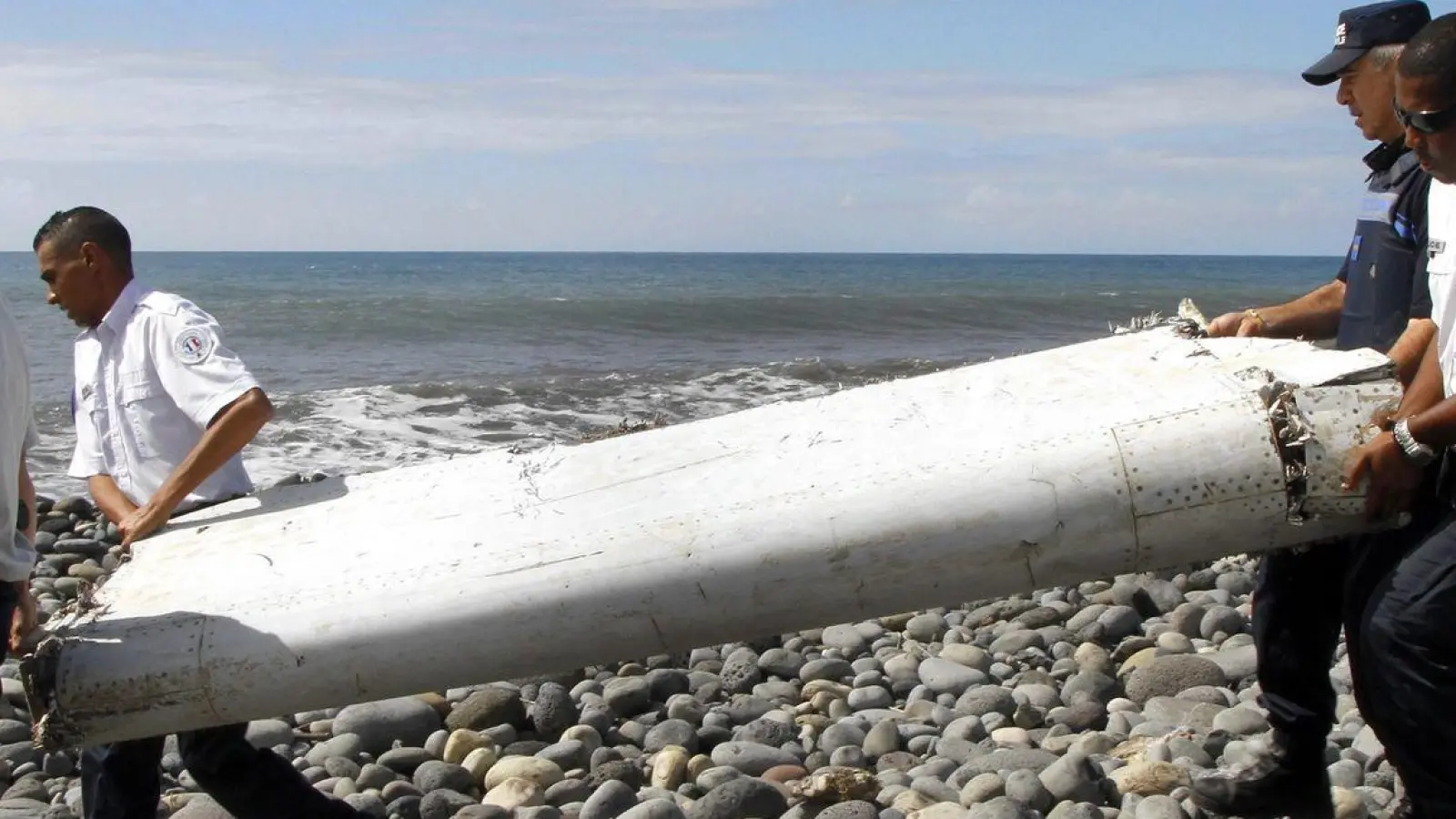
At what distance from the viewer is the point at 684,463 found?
377 centimetres

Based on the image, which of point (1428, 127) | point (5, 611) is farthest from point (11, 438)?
point (1428, 127)

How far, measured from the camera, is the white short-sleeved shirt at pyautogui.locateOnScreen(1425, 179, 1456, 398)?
2.97 metres

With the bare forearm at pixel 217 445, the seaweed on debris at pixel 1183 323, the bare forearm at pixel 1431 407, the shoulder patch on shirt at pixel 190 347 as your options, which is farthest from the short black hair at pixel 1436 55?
the shoulder patch on shirt at pixel 190 347

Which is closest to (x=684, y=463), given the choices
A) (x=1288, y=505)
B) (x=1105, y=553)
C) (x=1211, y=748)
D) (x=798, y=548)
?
(x=798, y=548)

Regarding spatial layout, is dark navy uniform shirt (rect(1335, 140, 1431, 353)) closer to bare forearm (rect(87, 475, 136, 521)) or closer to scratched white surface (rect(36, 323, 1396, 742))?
scratched white surface (rect(36, 323, 1396, 742))

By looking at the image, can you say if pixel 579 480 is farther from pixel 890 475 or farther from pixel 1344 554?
pixel 1344 554

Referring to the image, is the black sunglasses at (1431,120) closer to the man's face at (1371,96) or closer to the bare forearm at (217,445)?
the man's face at (1371,96)

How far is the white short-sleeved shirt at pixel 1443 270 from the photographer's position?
9.75 feet

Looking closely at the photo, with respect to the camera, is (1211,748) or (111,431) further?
(1211,748)

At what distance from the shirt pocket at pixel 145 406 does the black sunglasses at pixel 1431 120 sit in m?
3.11

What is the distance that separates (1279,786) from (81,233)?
3.55 meters

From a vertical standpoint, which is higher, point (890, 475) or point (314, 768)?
point (890, 475)

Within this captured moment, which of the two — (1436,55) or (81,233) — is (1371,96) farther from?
(81,233)

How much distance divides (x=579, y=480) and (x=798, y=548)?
0.83m
